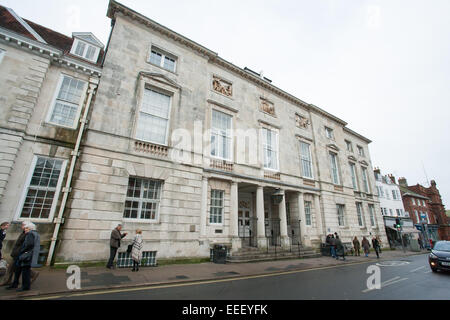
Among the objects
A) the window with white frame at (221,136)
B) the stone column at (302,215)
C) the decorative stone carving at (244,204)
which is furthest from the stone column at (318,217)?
the window with white frame at (221,136)

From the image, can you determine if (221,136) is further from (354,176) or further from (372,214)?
(372,214)

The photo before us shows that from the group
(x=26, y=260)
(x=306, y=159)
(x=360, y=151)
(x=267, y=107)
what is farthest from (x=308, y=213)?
(x=26, y=260)

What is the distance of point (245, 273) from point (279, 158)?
11107 mm

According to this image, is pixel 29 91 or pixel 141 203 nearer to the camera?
pixel 29 91

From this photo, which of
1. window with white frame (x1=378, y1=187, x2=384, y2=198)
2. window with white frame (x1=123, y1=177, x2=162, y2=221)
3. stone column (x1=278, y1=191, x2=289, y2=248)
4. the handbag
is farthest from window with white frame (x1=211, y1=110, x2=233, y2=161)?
window with white frame (x1=378, y1=187, x2=384, y2=198)

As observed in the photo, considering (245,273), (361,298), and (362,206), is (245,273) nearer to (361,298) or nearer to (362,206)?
(361,298)

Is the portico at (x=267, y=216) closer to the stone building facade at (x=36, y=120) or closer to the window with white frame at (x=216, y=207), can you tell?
the window with white frame at (x=216, y=207)

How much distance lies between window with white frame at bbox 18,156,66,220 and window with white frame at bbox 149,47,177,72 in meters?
8.24

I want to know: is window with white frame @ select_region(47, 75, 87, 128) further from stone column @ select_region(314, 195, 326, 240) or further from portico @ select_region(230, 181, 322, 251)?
stone column @ select_region(314, 195, 326, 240)

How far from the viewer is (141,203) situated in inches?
421

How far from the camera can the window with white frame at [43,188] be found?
872cm

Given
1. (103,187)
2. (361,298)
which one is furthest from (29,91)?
(361,298)

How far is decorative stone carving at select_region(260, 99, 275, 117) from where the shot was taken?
18.4m

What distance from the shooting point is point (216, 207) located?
13.3 meters
